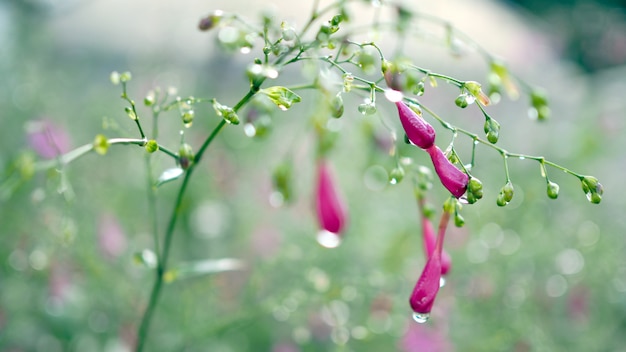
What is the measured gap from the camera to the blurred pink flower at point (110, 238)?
1.48 meters

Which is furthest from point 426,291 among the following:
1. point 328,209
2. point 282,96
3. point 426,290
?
point 328,209

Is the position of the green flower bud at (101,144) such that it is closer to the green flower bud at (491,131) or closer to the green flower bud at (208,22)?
the green flower bud at (208,22)

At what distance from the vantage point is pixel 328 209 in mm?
1018

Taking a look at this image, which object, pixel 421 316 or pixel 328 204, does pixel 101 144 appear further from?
pixel 328 204

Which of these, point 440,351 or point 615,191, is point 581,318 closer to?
point 440,351

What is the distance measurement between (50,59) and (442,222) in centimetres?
190

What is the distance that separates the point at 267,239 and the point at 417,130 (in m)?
1.09

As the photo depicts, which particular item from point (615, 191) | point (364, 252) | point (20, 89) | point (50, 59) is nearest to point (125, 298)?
point (364, 252)

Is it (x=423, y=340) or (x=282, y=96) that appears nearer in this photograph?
(x=282, y=96)

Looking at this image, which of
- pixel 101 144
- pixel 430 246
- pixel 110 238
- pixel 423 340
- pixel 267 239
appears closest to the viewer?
pixel 101 144

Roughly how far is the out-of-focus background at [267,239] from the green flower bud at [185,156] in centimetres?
12

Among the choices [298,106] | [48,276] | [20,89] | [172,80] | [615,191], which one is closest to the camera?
[48,276]

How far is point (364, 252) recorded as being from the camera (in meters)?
1.60

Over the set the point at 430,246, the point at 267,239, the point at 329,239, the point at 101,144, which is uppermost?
the point at 101,144
